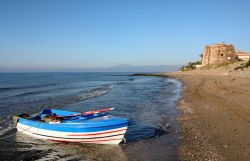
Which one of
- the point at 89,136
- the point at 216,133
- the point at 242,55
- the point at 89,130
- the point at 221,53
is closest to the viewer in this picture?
the point at 89,130

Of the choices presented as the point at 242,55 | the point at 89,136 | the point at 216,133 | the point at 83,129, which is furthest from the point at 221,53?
the point at 83,129

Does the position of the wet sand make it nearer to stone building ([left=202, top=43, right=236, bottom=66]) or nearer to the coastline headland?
the coastline headland

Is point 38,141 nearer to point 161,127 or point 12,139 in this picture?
point 12,139

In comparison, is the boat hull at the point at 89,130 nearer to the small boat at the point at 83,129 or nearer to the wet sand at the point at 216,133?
the small boat at the point at 83,129

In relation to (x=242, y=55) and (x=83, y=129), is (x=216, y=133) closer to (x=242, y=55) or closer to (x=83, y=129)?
(x=83, y=129)

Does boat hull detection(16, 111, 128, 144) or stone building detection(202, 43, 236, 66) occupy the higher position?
stone building detection(202, 43, 236, 66)

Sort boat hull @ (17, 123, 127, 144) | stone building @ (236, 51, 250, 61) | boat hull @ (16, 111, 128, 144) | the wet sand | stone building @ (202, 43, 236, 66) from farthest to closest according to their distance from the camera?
1. stone building @ (236, 51, 250, 61)
2. stone building @ (202, 43, 236, 66)
3. boat hull @ (17, 123, 127, 144)
4. boat hull @ (16, 111, 128, 144)
5. the wet sand

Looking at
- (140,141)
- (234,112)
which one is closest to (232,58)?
(234,112)

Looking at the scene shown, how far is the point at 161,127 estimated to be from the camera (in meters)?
15.5

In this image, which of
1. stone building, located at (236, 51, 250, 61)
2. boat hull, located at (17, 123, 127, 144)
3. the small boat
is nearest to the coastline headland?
boat hull, located at (17, 123, 127, 144)

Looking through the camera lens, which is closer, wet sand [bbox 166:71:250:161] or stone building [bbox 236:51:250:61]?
wet sand [bbox 166:71:250:161]

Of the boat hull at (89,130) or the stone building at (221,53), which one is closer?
the boat hull at (89,130)

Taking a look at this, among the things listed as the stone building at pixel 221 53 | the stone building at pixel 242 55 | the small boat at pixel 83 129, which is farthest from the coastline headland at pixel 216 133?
the stone building at pixel 242 55

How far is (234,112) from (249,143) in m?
6.72
